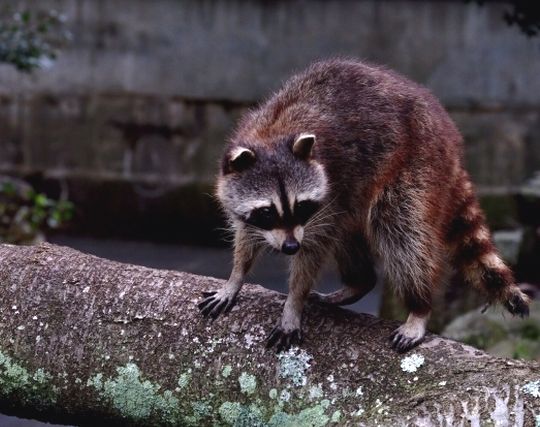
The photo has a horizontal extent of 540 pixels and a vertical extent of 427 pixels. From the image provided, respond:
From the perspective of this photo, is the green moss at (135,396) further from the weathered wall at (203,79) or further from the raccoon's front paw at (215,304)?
the weathered wall at (203,79)

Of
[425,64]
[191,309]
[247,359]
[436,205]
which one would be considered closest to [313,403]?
[247,359]

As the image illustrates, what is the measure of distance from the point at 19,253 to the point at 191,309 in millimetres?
887

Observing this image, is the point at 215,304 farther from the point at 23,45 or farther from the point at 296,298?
the point at 23,45

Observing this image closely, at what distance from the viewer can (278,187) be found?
4.47m

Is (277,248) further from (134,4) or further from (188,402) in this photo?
(134,4)

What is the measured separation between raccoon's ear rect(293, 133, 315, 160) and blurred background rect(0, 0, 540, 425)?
6.43 m

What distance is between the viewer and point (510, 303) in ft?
15.2

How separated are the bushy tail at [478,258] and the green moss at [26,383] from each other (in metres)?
2.02

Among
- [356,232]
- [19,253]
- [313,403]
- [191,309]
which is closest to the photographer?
[313,403]

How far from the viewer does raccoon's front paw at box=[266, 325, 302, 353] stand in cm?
398

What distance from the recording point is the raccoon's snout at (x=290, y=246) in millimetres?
4281

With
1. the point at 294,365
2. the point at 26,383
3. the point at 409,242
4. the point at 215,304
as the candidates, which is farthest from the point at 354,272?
the point at 26,383

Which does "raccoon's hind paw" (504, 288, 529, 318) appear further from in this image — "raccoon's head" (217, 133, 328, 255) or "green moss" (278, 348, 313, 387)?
"green moss" (278, 348, 313, 387)

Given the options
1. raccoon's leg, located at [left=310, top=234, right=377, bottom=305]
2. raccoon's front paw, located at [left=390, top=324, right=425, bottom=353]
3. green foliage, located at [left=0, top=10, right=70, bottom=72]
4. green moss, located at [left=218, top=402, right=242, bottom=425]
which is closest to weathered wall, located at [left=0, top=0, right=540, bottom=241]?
green foliage, located at [left=0, top=10, right=70, bottom=72]
